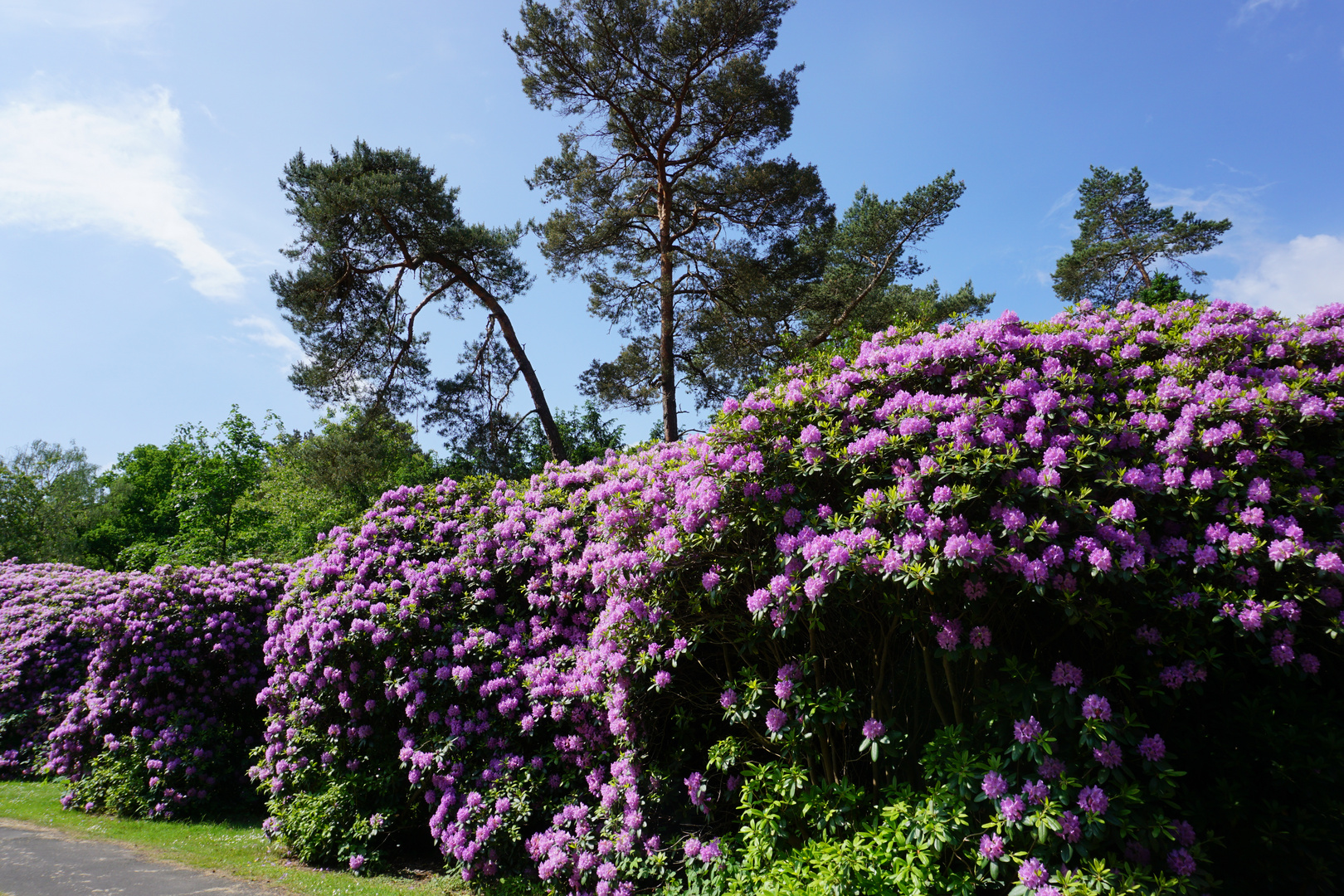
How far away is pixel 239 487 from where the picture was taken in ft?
87.2

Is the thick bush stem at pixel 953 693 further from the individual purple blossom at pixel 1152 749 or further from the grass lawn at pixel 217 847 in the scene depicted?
the grass lawn at pixel 217 847

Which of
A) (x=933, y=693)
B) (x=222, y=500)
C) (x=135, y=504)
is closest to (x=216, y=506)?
(x=222, y=500)

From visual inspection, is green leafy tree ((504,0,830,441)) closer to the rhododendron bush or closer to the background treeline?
the background treeline

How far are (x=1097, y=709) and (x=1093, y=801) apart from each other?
37 centimetres

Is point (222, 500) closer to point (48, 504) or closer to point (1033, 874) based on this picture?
point (48, 504)

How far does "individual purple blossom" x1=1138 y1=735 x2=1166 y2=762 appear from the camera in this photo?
3078 mm

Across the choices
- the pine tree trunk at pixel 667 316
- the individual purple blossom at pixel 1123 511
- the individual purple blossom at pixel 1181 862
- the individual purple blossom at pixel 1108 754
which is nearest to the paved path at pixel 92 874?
the individual purple blossom at pixel 1108 754

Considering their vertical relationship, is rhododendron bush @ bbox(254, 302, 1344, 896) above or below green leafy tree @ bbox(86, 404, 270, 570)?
below

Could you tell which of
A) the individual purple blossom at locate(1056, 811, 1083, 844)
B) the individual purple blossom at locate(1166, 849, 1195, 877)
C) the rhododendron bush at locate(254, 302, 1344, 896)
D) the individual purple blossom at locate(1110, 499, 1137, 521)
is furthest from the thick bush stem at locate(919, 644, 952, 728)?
the individual purple blossom at locate(1110, 499, 1137, 521)

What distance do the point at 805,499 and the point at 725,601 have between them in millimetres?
846

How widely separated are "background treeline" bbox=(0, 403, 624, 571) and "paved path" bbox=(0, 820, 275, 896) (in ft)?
16.9

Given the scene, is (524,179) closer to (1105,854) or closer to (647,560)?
(647,560)

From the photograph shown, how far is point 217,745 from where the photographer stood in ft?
28.8

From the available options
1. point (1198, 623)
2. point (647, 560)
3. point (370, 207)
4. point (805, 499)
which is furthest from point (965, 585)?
point (370, 207)
